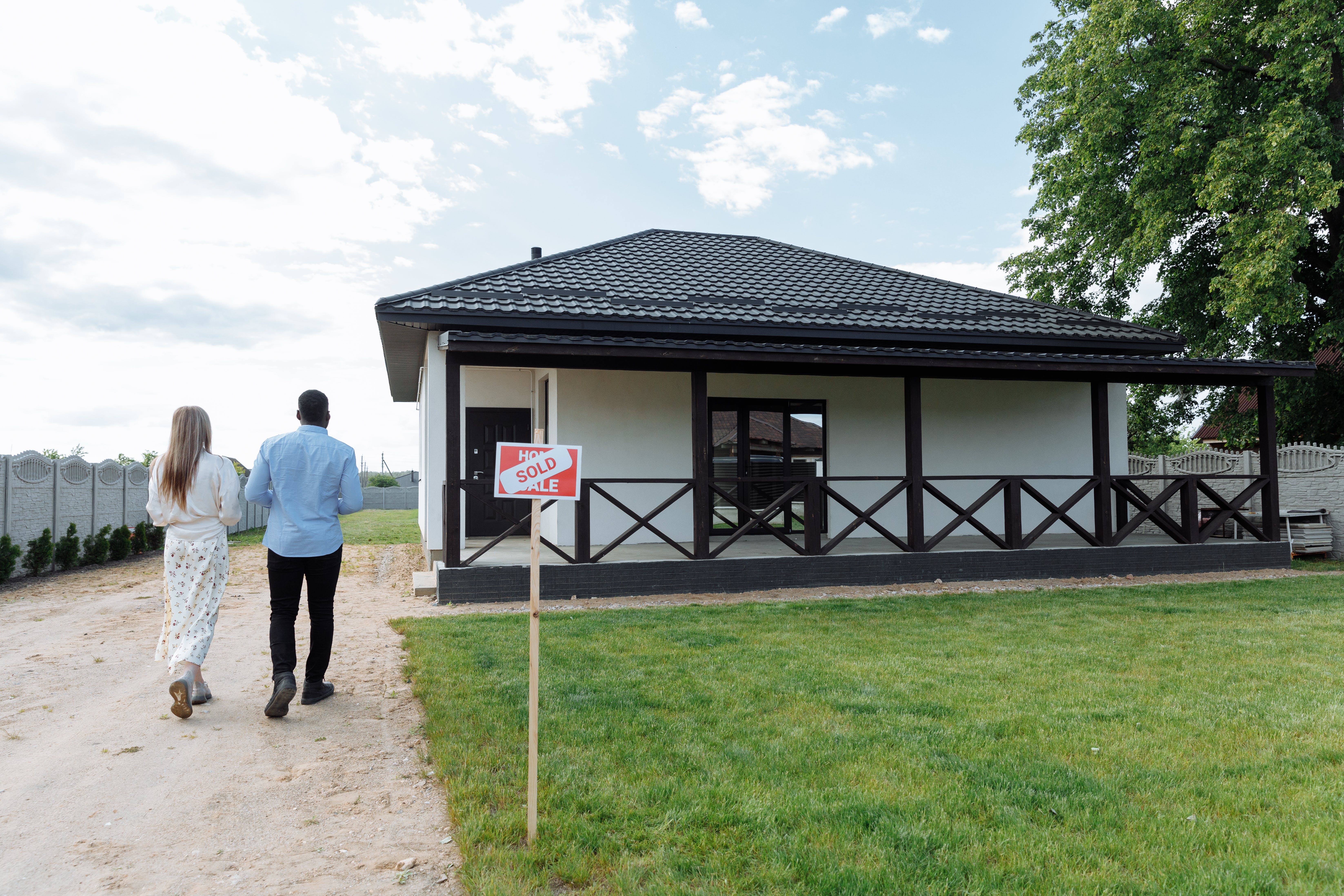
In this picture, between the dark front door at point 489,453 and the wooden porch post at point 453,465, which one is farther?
the dark front door at point 489,453

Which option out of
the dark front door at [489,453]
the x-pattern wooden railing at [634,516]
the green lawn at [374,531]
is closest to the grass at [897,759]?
the x-pattern wooden railing at [634,516]

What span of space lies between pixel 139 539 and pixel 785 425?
12391 mm

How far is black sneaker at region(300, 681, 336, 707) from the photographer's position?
184 inches

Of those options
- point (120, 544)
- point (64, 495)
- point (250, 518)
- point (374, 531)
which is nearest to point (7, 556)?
point (64, 495)

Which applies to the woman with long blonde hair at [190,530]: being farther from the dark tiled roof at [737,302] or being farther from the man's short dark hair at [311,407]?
the dark tiled roof at [737,302]

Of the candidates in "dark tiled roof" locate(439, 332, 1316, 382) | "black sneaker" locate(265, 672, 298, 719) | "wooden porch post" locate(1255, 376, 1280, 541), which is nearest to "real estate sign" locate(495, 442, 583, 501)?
"black sneaker" locate(265, 672, 298, 719)

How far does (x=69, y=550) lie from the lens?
39.4ft

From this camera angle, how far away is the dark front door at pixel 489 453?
1299 cm

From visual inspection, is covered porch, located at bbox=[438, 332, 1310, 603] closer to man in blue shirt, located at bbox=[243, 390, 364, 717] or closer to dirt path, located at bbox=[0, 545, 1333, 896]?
dirt path, located at bbox=[0, 545, 1333, 896]

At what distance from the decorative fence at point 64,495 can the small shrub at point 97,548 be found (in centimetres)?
11

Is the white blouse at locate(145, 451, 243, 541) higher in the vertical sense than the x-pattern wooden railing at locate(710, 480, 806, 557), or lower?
higher

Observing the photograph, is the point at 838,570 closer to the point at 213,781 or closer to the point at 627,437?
the point at 627,437

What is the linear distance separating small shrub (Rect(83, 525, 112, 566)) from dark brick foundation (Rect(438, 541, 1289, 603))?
8366mm

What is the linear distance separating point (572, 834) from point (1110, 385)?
12283mm
